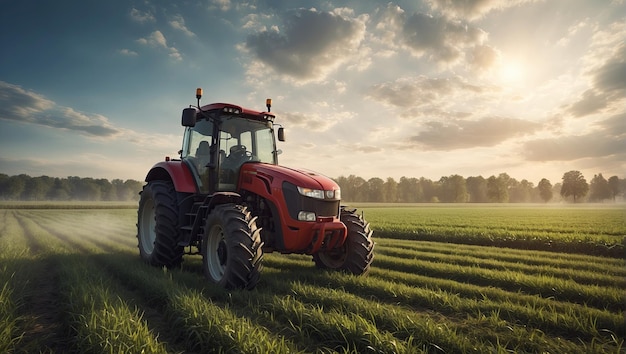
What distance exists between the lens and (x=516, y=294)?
205 inches

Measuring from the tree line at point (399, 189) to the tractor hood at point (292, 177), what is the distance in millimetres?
77760

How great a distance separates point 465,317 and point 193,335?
9.97ft

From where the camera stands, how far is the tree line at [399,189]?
8994 cm

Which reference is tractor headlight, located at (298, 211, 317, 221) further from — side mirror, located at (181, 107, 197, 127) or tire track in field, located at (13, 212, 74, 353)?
tire track in field, located at (13, 212, 74, 353)

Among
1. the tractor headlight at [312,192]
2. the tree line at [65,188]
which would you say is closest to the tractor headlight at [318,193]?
the tractor headlight at [312,192]

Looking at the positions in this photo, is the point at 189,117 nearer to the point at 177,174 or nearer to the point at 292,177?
the point at 177,174

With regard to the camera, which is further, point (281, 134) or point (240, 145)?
point (281, 134)

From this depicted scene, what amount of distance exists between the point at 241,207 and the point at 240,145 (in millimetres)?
1674

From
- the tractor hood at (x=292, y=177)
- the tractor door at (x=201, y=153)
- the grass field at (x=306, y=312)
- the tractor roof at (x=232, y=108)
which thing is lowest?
the grass field at (x=306, y=312)

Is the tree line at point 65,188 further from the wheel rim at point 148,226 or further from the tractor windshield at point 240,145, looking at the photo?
the tractor windshield at point 240,145

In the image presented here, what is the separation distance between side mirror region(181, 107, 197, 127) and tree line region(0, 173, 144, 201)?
8734 cm

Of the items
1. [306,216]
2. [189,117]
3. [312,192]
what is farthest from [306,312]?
[189,117]

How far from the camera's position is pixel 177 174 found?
7.14 m

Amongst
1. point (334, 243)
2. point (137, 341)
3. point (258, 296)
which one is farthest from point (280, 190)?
point (137, 341)
